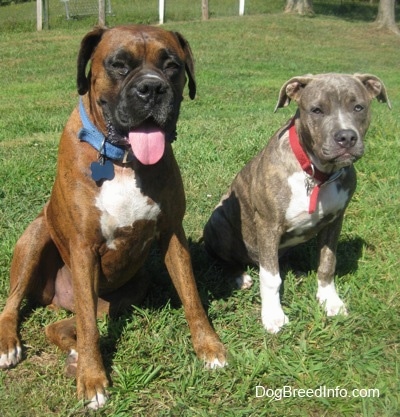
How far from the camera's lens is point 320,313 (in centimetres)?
345

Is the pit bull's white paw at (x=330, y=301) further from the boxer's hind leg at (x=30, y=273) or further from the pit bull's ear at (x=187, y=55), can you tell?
the boxer's hind leg at (x=30, y=273)

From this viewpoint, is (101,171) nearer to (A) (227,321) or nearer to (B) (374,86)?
(A) (227,321)

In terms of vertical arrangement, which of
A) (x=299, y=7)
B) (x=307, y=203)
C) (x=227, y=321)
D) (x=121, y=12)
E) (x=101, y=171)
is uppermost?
(x=101, y=171)

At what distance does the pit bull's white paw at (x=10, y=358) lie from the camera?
309 cm

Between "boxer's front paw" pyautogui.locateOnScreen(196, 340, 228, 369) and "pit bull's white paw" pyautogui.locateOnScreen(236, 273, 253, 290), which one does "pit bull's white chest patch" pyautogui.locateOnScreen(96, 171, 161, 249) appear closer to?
"boxer's front paw" pyautogui.locateOnScreen(196, 340, 228, 369)

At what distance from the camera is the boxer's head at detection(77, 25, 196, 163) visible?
2.79m

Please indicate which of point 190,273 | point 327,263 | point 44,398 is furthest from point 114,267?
point 327,263

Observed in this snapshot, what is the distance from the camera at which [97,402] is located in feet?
A: 9.28

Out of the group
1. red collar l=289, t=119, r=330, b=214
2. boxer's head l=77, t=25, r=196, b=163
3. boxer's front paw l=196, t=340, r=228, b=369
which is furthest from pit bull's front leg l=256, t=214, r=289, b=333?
boxer's head l=77, t=25, r=196, b=163

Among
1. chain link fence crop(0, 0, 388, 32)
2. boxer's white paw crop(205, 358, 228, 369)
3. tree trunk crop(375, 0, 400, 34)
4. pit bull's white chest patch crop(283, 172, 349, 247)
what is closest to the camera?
boxer's white paw crop(205, 358, 228, 369)

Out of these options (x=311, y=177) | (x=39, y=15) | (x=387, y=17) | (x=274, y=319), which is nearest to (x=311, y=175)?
(x=311, y=177)

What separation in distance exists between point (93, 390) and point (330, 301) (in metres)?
1.54

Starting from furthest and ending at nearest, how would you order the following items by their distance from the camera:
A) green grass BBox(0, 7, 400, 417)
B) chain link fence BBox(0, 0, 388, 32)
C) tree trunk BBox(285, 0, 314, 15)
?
tree trunk BBox(285, 0, 314, 15)
chain link fence BBox(0, 0, 388, 32)
green grass BBox(0, 7, 400, 417)

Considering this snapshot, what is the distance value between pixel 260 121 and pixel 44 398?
17.6 feet
